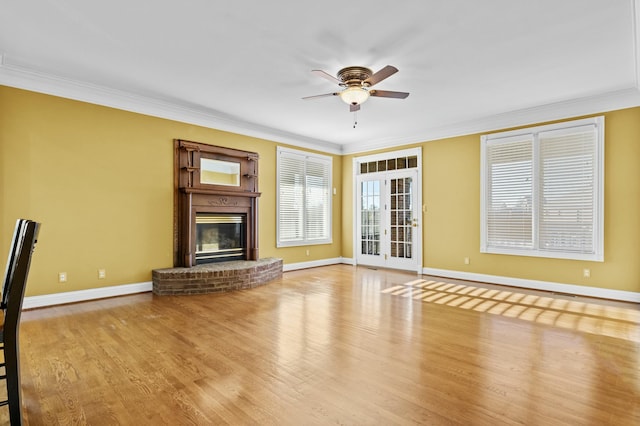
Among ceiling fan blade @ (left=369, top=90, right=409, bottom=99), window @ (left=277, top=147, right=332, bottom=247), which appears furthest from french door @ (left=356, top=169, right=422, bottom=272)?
ceiling fan blade @ (left=369, top=90, right=409, bottom=99)

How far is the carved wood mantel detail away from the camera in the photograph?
5.49m

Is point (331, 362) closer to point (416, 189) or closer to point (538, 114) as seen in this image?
point (416, 189)

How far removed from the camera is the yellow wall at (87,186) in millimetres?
4145

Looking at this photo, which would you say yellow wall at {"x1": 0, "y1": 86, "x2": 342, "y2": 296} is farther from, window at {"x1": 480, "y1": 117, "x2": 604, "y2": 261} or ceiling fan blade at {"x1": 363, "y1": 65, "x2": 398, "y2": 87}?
window at {"x1": 480, "y1": 117, "x2": 604, "y2": 261}

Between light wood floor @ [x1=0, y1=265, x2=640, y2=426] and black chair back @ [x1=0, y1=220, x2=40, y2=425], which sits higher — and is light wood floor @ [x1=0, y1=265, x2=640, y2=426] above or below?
below

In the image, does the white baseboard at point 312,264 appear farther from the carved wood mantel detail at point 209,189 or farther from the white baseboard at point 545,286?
the white baseboard at point 545,286

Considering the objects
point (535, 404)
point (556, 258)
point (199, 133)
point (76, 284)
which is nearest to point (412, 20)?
point (535, 404)

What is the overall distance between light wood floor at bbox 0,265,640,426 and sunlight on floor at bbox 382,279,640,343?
0.03 m

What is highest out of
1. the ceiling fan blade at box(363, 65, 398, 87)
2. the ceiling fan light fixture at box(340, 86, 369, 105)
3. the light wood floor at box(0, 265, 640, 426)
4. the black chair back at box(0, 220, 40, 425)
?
the ceiling fan blade at box(363, 65, 398, 87)

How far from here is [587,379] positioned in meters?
2.46

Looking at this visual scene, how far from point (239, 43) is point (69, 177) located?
2959 mm

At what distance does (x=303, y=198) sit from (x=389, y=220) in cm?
197

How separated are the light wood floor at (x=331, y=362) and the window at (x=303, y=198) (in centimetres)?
271

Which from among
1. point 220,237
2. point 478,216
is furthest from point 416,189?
point 220,237
